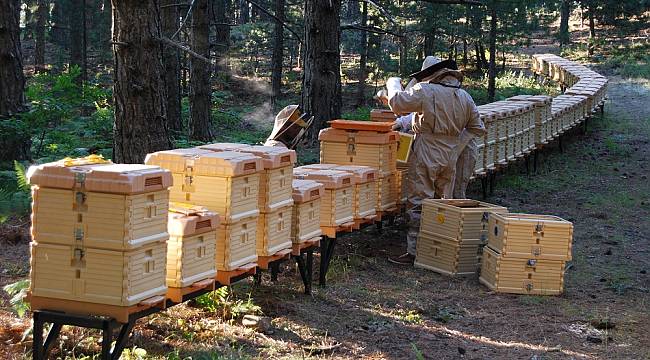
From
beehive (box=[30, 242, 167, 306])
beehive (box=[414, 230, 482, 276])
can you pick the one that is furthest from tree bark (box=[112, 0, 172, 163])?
beehive (box=[414, 230, 482, 276])

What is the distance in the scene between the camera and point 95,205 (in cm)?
587

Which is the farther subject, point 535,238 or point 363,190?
point 363,190

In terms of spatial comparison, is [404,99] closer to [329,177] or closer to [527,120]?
[329,177]

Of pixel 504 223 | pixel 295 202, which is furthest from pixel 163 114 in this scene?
pixel 504 223

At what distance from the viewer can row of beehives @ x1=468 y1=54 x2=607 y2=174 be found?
1541 cm

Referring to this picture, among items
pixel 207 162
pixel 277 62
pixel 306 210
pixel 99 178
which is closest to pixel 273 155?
pixel 207 162

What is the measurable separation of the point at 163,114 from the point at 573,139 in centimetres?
1755

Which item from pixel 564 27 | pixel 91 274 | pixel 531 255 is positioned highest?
pixel 564 27

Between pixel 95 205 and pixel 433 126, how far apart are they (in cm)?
653

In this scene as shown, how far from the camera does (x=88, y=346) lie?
22.4 feet

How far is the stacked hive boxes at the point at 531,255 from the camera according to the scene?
32.4ft

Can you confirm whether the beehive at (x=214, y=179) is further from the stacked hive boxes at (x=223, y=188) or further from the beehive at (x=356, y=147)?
the beehive at (x=356, y=147)

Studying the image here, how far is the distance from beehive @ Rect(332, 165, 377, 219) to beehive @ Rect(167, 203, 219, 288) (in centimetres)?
344

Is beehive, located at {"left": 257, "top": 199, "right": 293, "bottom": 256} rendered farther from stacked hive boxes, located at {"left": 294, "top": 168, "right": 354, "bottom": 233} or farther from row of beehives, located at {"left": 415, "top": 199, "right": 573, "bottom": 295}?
row of beehives, located at {"left": 415, "top": 199, "right": 573, "bottom": 295}
